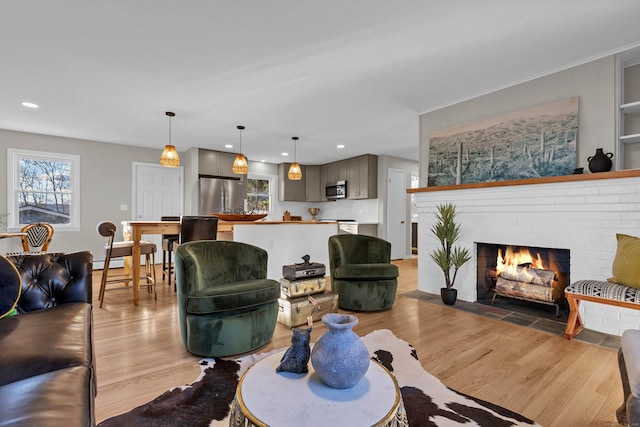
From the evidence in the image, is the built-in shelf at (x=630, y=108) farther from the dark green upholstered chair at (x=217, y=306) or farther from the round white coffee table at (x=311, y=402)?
the dark green upholstered chair at (x=217, y=306)

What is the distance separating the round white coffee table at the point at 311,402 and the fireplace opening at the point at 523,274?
287cm

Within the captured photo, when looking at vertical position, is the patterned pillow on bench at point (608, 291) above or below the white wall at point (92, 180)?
below

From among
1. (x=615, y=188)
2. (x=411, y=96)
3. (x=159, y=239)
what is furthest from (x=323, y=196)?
(x=615, y=188)

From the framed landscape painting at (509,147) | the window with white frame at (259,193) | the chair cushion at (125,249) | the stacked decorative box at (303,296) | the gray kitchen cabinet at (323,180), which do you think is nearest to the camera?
the stacked decorative box at (303,296)

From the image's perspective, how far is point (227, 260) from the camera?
2639mm

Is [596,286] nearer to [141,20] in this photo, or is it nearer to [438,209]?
[438,209]

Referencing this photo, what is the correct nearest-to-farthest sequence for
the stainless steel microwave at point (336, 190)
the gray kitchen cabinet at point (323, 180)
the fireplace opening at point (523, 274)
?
the fireplace opening at point (523, 274)
the stainless steel microwave at point (336, 190)
the gray kitchen cabinet at point (323, 180)

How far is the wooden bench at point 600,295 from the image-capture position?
2207 millimetres

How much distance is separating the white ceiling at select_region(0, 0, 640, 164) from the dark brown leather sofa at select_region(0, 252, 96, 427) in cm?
178

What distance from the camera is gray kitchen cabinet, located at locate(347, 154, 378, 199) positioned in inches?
269

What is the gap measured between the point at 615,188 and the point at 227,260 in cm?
339

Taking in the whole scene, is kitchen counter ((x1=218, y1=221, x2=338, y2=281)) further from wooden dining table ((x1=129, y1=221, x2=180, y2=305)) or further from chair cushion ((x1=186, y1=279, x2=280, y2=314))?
chair cushion ((x1=186, y1=279, x2=280, y2=314))

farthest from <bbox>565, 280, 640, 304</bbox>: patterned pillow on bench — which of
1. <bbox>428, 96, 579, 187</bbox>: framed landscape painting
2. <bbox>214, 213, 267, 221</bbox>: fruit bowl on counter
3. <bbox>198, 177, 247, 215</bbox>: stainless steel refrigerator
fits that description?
<bbox>198, 177, 247, 215</bbox>: stainless steel refrigerator

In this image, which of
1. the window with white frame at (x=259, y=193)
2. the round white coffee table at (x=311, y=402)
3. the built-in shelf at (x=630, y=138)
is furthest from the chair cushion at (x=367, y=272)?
the window with white frame at (x=259, y=193)
